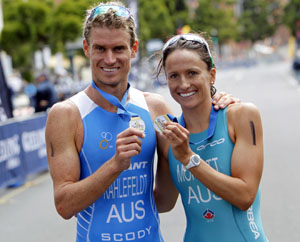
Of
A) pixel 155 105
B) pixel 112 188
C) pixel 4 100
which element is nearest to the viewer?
pixel 112 188

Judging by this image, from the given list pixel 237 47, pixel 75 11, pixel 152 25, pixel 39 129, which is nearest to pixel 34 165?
pixel 39 129

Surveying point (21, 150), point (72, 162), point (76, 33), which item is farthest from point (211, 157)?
point (76, 33)

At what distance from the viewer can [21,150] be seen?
9062 mm

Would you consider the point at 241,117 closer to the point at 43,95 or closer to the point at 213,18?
the point at 43,95

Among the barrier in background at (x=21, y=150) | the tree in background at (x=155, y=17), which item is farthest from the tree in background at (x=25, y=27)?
the barrier in background at (x=21, y=150)

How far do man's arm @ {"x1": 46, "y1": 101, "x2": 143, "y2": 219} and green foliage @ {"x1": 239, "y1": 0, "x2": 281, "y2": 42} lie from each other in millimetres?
85783

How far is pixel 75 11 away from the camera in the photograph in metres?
33.2

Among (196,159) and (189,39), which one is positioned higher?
(189,39)

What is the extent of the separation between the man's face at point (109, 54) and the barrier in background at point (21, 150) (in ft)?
20.7

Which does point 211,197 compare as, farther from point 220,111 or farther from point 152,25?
point 152,25

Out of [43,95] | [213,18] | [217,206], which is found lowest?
[213,18]

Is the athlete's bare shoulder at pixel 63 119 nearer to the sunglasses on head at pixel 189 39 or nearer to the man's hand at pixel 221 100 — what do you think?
the sunglasses on head at pixel 189 39

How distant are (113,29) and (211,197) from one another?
1033mm

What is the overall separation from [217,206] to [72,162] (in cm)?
80
